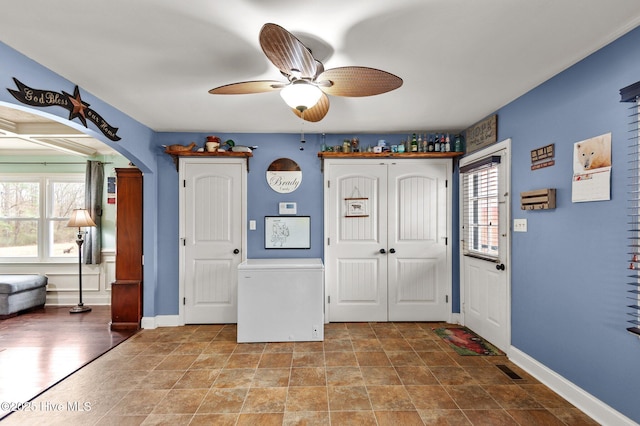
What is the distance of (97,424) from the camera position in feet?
6.66

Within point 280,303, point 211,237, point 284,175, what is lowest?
point 280,303

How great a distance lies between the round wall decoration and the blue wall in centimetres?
242

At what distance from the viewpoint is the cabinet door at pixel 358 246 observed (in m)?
3.96

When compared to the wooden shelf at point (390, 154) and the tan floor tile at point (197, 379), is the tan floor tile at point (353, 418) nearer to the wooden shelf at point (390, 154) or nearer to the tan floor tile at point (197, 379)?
the tan floor tile at point (197, 379)

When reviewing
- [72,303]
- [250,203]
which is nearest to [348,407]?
[250,203]

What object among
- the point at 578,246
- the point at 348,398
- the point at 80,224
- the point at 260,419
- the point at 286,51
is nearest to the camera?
the point at 286,51

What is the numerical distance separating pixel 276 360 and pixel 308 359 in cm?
31

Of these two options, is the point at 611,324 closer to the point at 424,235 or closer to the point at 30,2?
the point at 424,235

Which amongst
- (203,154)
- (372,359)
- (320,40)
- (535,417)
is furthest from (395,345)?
(203,154)

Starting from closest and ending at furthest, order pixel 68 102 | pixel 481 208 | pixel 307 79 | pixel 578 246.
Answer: pixel 307 79 < pixel 578 246 < pixel 68 102 < pixel 481 208

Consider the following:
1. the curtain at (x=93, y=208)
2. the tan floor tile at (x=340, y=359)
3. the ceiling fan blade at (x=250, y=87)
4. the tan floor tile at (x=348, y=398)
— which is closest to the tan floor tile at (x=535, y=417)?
the tan floor tile at (x=348, y=398)

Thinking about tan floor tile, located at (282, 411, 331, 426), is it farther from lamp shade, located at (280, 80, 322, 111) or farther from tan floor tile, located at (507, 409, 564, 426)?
lamp shade, located at (280, 80, 322, 111)

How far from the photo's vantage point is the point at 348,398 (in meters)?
2.30

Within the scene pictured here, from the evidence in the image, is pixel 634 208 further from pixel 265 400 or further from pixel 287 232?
pixel 287 232
